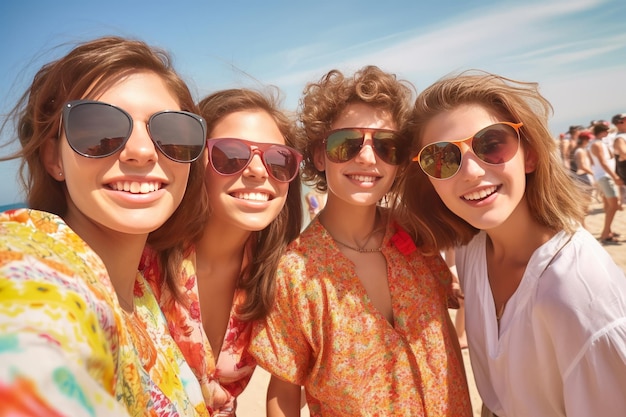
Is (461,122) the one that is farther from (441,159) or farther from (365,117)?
(365,117)

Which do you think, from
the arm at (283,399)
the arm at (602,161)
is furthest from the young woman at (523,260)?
the arm at (602,161)

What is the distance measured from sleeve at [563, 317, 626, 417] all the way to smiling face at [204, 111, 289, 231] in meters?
Answer: 1.47

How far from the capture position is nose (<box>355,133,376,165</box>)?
2.05 m

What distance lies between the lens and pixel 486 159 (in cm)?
180

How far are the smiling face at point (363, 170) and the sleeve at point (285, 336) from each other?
509 mm

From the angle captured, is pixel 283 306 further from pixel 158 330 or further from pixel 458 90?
pixel 458 90

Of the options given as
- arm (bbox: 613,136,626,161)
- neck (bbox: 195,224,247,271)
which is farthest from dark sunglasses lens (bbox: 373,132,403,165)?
arm (bbox: 613,136,626,161)

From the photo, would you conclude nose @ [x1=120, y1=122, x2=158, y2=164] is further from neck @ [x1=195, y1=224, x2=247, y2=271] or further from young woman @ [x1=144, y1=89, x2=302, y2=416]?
neck @ [x1=195, y1=224, x2=247, y2=271]

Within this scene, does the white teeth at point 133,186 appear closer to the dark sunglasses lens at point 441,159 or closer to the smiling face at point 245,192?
the smiling face at point 245,192

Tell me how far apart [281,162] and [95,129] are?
39.2 inches

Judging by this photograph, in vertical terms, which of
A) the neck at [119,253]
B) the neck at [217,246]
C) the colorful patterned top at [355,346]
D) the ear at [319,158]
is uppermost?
the ear at [319,158]

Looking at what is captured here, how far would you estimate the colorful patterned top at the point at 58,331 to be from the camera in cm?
50

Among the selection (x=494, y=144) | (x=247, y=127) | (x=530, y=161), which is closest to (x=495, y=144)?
(x=494, y=144)

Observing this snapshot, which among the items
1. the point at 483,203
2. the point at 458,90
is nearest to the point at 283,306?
the point at 483,203
